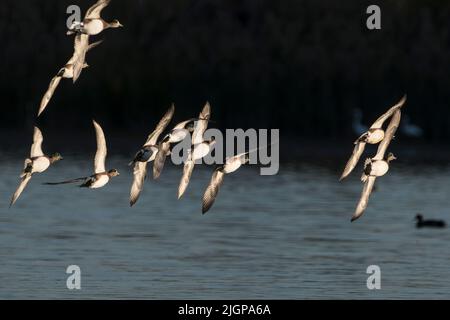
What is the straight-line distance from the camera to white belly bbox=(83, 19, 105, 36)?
29266mm

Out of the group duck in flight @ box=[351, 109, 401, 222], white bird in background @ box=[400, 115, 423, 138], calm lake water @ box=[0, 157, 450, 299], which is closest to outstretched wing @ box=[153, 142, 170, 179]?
duck in flight @ box=[351, 109, 401, 222]

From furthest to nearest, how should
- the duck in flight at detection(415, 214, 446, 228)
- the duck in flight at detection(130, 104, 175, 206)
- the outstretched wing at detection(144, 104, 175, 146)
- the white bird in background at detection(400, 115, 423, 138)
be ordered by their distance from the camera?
the white bird in background at detection(400, 115, 423, 138), the duck in flight at detection(415, 214, 446, 228), the outstretched wing at detection(144, 104, 175, 146), the duck in flight at detection(130, 104, 175, 206)

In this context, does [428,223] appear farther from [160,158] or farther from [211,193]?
[160,158]

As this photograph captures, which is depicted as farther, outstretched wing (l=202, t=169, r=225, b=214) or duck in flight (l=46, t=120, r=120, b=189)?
duck in flight (l=46, t=120, r=120, b=189)

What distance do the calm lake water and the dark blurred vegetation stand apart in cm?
275

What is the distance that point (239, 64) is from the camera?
6469cm

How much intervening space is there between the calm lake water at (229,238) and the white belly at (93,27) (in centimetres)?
495

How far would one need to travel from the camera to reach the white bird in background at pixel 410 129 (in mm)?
60281

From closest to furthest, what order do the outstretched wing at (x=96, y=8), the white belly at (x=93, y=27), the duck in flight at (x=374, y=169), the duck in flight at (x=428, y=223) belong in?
the outstretched wing at (x=96, y=8)
the white belly at (x=93, y=27)
the duck in flight at (x=374, y=169)
the duck in flight at (x=428, y=223)

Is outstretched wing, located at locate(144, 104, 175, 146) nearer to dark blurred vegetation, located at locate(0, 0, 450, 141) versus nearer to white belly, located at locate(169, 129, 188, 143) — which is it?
white belly, located at locate(169, 129, 188, 143)

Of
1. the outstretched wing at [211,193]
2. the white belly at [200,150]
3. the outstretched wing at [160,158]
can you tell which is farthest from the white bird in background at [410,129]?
the outstretched wing at [160,158]

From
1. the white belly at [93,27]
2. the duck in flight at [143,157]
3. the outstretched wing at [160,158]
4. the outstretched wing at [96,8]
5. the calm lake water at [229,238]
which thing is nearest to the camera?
the outstretched wing at [160,158]

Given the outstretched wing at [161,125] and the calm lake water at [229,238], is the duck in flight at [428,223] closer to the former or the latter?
the calm lake water at [229,238]

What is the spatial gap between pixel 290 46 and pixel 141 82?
5372 millimetres
